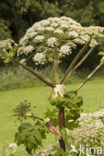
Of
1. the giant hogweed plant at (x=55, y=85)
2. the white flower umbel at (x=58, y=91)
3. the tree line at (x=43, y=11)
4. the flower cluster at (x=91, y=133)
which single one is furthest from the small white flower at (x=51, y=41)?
the tree line at (x=43, y=11)

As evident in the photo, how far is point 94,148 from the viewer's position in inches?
76.4

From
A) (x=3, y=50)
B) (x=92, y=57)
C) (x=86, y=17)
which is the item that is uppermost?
(x=86, y=17)

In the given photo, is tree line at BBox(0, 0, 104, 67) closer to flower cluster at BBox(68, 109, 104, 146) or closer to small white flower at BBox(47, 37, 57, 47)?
small white flower at BBox(47, 37, 57, 47)

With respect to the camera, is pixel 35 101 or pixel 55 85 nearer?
pixel 55 85

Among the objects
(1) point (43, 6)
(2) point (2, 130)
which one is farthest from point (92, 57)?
(2) point (2, 130)

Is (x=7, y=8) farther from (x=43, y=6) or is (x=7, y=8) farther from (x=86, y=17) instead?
(x=86, y=17)

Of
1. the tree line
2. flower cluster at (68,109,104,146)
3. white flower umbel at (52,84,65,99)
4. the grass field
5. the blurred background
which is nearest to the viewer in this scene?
flower cluster at (68,109,104,146)

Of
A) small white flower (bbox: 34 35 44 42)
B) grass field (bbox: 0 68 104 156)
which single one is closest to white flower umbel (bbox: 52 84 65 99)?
small white flower (bbox: 34 35 44 42)

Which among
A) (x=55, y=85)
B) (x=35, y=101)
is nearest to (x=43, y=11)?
(x=35, y=101)

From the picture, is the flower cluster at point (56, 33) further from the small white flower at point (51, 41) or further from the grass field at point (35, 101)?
the grass field at point (35, 101)

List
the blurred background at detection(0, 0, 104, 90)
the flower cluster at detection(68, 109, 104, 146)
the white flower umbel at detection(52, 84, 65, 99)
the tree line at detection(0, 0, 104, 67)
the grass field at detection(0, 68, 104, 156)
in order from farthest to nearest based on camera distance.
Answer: the tree line at detection(0, 0, 104, 67)
the blurred background at detection(0, 0, 104, 90)
the grass field at detection(0, 68, 104, 156)
the white flower umbel at detection(52, 84, 65, 99)
the flower cluster at detection(68, 109, 104, 146)

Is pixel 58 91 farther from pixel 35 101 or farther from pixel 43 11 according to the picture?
pixel 43 11

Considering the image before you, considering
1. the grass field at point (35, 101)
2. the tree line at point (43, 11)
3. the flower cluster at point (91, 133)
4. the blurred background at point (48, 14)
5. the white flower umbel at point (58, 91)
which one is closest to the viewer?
the flower cluster at point (91, 133)

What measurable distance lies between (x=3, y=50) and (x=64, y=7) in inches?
675
